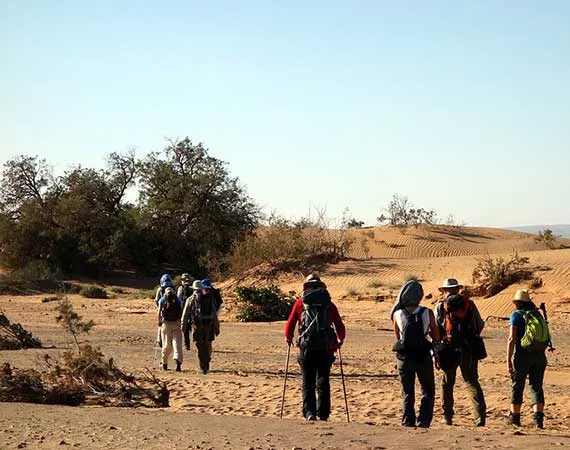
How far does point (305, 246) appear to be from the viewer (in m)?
40.6

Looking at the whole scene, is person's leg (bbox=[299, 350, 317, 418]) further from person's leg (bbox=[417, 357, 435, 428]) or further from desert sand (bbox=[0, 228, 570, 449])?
person's leg (bbox=[417, 357, 435, 428])

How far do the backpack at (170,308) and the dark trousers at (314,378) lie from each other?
5913mm

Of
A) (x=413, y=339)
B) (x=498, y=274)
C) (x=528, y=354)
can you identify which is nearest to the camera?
(x=413, y=339)

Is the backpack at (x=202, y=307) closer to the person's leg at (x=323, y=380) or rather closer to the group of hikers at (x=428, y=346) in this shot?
the group of hikers at (x=428, y=346)

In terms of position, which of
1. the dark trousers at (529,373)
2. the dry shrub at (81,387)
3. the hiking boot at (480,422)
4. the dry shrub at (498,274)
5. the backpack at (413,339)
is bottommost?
the hiking boot at (480,422)

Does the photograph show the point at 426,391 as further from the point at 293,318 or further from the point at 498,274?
the point at 498,274

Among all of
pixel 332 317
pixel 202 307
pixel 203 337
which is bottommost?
pixel 203 337

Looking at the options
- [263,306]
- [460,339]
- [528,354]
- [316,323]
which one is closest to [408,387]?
[460,339]

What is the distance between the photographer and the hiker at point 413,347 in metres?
9.75

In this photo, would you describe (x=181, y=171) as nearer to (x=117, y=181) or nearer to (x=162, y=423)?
(x=117, y=181)

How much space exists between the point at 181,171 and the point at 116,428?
133ft

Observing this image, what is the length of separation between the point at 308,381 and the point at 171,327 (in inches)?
237

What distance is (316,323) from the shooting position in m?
10.1

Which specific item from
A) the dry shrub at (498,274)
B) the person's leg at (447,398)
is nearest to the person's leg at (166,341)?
the person's leg at (447,398)
